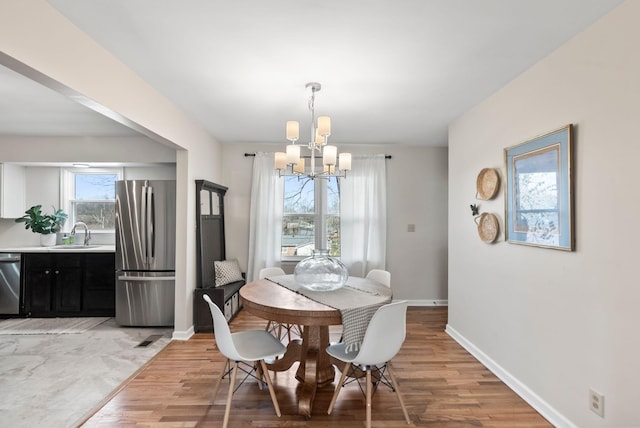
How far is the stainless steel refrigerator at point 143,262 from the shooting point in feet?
12.4

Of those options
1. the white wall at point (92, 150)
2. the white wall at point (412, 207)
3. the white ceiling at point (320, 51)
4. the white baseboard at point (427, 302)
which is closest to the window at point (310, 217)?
the white wall at point (412, 207)

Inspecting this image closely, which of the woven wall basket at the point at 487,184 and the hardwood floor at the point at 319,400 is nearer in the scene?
the hardwood floor at the point at 319,400

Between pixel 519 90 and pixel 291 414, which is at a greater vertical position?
pixel 519 90

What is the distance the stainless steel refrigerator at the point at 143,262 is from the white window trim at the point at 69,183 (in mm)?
1205

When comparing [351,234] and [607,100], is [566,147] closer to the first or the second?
[607,100]

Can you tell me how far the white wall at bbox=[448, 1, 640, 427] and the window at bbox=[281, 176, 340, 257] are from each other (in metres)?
2.45

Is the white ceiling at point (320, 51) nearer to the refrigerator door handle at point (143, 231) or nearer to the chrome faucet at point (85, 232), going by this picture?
the refrigerator door handle at point (143, 231)

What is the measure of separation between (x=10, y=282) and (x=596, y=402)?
230 inches

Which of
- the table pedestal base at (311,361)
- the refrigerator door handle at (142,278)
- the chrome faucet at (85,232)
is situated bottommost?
the table pedestal base at (311,361)

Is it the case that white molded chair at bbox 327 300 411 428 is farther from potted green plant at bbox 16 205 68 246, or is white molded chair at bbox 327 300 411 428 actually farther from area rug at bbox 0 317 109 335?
potted green plant at bbox 16 205 68 246

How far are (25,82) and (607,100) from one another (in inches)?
158

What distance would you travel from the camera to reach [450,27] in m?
1.86

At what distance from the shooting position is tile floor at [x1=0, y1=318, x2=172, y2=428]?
2.17m

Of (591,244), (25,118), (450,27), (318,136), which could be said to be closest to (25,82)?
(25,118)
